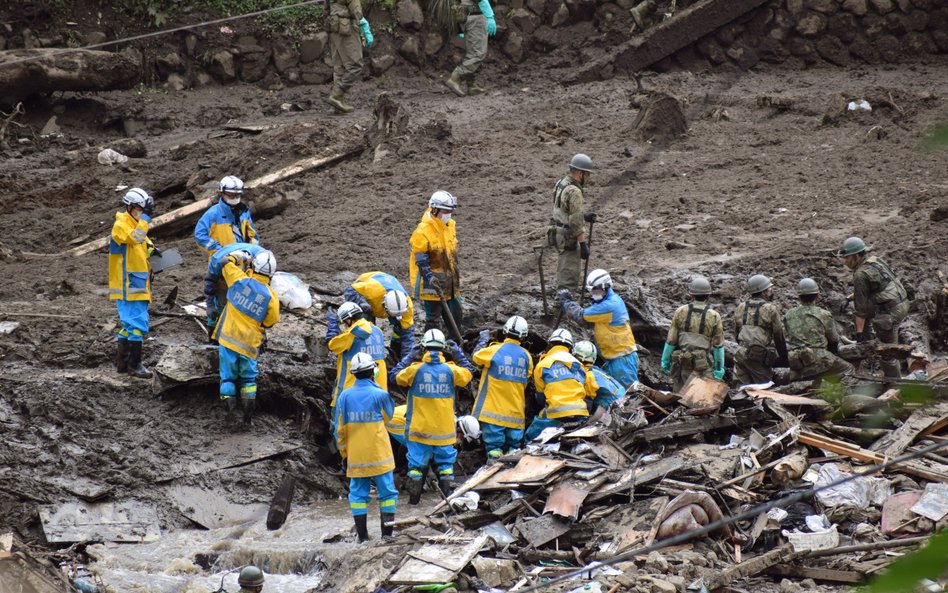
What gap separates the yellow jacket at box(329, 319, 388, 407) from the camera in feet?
32.9

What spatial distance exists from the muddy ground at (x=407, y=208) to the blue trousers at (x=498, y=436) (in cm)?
166

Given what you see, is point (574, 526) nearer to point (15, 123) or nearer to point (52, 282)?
point (52, 282)

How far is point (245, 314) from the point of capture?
1040 cm

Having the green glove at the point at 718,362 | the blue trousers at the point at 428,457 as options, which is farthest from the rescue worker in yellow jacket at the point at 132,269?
the green glove at the point at 718,362

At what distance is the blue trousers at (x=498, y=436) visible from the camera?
34.9 feet

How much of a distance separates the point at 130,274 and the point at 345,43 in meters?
8.87

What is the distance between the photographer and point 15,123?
17516 mm

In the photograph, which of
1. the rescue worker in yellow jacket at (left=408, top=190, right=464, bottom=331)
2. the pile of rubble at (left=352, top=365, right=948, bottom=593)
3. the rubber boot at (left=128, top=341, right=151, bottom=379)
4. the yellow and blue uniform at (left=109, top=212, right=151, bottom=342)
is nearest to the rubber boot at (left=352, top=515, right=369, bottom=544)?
the pile of rubble at (left=352, top=365, right=948, bottom=593)

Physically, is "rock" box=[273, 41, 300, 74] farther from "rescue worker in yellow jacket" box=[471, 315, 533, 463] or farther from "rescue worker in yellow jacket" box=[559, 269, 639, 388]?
"rescue worker in yellow jacket" box=[471, 315, 533, 463]

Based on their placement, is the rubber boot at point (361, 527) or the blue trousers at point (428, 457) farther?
the blue trousers at point (428, 457)

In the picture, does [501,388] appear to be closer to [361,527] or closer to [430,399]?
[430,399]

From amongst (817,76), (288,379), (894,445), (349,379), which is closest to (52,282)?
(288,379)

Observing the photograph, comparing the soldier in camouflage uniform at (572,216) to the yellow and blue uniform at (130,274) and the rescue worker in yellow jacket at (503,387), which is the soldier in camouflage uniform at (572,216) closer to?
the rescue worker in yellow jacket at (503,387)

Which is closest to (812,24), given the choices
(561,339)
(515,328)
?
(561,339)
